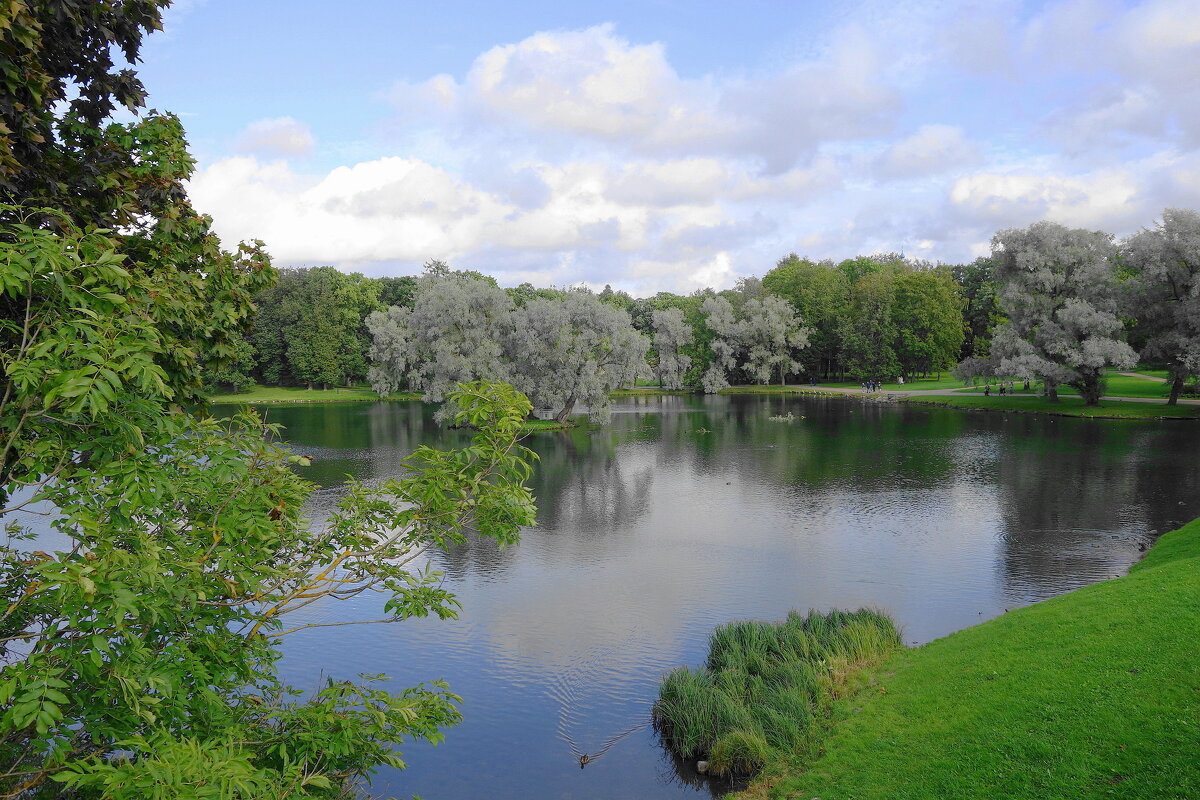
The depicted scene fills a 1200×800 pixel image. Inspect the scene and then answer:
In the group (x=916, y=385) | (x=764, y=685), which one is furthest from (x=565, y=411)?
(x=916, y=385)

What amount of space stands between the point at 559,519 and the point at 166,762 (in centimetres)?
2305

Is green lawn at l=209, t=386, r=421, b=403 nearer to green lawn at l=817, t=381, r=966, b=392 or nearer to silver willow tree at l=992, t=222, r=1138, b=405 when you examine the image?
green lawn at l=817, t=381, r=966, b=392

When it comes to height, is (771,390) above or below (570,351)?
below

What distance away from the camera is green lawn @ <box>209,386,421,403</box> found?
259 ft

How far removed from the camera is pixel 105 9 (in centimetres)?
709

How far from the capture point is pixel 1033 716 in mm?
9609

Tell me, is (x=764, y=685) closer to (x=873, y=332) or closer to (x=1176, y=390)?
(x=1176, y=390)

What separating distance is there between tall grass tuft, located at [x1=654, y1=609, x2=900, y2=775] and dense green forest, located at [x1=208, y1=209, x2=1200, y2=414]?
12.4 meters

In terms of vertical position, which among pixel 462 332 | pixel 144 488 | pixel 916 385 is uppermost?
pixel 462 332

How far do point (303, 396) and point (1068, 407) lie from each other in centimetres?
7115

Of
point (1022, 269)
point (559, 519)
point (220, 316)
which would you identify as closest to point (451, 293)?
point (559, 519)

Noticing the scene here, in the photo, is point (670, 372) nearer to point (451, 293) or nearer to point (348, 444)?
point (451, 293)

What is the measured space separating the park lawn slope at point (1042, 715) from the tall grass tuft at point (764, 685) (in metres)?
0.60

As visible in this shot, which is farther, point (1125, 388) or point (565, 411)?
point (1125, 388)
